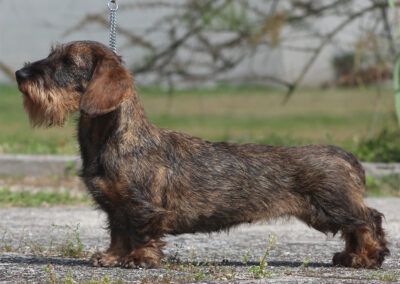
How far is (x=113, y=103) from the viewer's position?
199 inches

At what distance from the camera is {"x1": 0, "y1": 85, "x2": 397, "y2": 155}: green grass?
38.8 feet

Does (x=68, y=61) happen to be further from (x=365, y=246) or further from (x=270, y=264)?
(x=365, y=246)

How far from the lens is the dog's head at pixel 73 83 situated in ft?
16.6

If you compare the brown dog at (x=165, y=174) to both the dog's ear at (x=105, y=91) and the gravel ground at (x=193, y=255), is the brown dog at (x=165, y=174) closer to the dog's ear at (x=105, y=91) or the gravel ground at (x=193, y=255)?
the dog's ear at (x=105, y=91)

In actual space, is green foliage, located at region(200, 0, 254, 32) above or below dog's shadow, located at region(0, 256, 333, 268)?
above

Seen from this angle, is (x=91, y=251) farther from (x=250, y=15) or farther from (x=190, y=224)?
(x=250, y=15)

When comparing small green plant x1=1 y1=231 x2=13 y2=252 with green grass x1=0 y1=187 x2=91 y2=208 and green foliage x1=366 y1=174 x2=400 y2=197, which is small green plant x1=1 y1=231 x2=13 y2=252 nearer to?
green grass x1=0 y1=187 x2=91 y2=208

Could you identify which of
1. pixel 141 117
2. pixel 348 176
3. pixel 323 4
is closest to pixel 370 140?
pixel 323 4

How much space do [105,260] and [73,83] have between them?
119 cm

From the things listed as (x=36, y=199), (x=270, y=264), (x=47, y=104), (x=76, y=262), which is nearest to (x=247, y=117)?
(x=36, y=199)

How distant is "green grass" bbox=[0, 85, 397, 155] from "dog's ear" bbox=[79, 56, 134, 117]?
5.67 meters

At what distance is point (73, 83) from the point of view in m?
5.30

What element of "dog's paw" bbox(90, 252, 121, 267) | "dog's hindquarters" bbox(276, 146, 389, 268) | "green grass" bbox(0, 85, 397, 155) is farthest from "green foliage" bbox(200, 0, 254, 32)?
"dog's paw" bbox(90, 252, 121, 267)

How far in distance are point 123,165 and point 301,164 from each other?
1.27 meters
